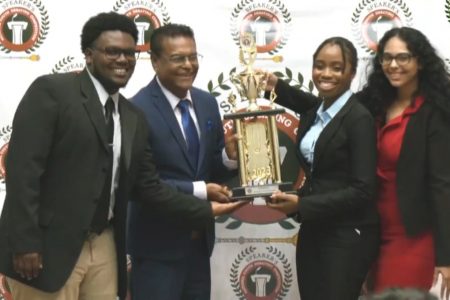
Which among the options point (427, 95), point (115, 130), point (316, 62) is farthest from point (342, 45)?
point (115, 130)

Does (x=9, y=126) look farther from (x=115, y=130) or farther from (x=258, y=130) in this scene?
(x=258, y=130)

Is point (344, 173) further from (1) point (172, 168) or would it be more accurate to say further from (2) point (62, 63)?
(2) point (62, 63)

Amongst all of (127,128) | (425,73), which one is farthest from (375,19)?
(127,128)

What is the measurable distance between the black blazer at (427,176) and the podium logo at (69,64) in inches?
51.5

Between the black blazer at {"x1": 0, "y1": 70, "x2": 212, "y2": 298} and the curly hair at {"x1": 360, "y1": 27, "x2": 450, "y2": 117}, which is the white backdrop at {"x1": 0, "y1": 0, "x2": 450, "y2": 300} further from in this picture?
the black blazer at {"x1": 0, "y1": 70, "x2": 212, "y2": 298}

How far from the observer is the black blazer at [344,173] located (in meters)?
2.46

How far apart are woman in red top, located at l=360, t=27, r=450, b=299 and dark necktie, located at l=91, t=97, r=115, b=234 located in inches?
36.1

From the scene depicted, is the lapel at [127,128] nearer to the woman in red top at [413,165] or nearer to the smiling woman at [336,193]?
the smiling woman at [336,193]

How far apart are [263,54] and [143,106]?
65 cm

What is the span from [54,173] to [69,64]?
2.98ft

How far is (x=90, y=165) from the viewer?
2191 millimetres

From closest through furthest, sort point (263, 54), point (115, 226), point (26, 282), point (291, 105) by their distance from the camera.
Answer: point (26, 282)
point (115, 226)
point (291, 105)
point (263, 54)

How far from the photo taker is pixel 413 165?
245 centimetres

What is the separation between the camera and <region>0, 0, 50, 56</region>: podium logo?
2.98 metres
